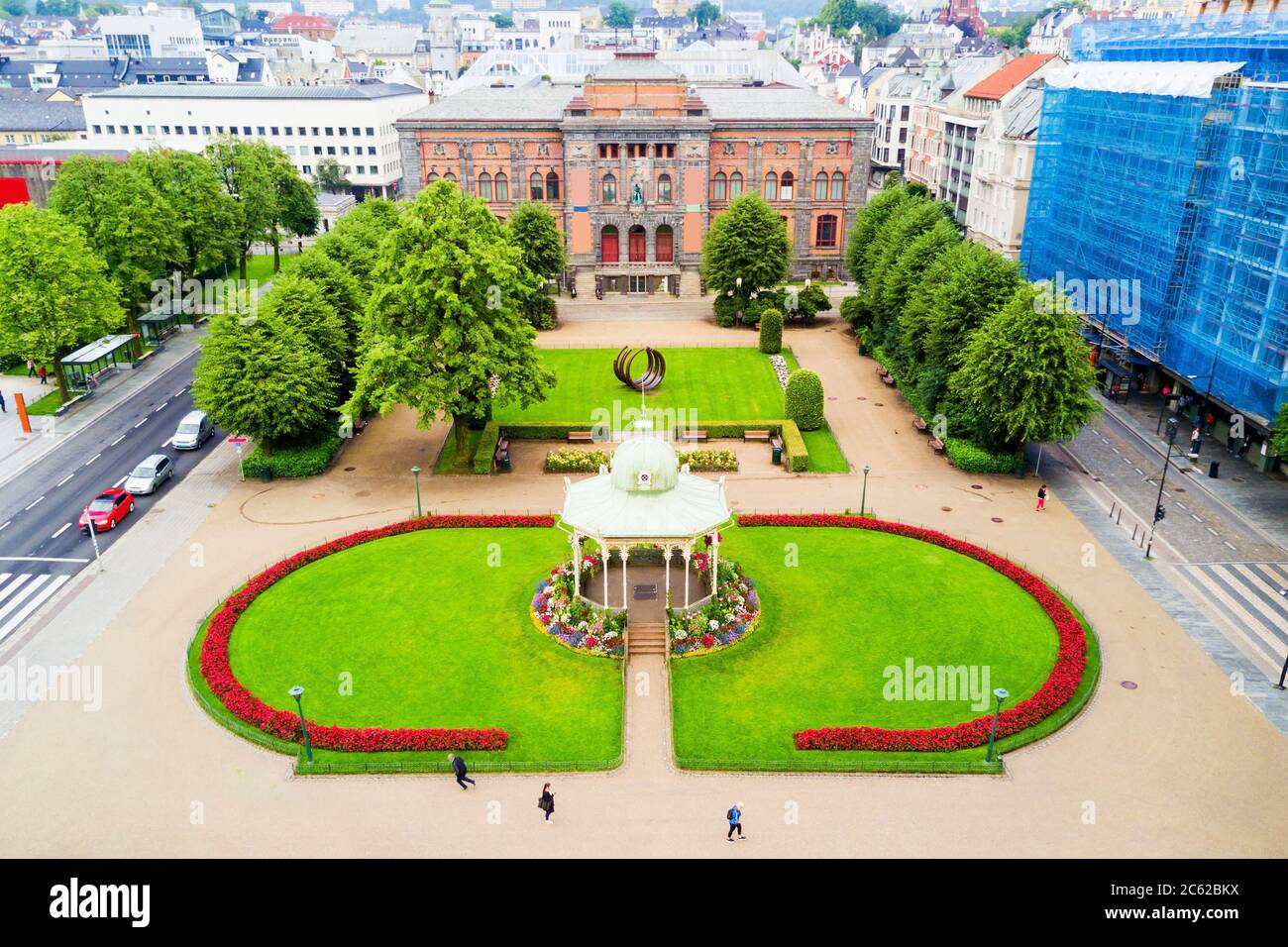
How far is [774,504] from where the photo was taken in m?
56.1

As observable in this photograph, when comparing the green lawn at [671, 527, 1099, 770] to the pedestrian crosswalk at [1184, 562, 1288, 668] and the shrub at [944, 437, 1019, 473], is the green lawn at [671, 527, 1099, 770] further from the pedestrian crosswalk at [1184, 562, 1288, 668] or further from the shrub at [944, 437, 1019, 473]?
the shrub at [944, 437, 1019, 473]

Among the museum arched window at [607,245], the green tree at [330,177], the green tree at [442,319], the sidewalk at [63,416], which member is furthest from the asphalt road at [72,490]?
the green tree at [330,177]

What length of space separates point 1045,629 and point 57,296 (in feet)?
230

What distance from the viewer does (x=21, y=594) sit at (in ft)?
149

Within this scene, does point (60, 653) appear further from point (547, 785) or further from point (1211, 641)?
point (1211, 641)

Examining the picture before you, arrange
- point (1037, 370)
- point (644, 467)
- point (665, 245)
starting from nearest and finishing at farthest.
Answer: point (644, 467) → point (1037, 370) → point (665, 245)

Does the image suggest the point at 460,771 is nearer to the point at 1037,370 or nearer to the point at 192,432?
the point at 1037,370

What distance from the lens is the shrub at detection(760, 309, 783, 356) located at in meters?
82.6

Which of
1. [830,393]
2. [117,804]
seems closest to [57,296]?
[117,804]

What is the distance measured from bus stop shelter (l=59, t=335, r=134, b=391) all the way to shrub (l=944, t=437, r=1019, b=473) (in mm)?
66211

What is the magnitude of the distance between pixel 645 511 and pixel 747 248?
182ft

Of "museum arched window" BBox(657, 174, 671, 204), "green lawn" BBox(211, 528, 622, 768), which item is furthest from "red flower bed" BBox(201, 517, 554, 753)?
"museum arched window" BBox(657, 174, 671, 204)

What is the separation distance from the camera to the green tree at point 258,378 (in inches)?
2216

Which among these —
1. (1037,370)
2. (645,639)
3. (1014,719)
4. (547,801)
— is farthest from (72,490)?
(1037,370)
